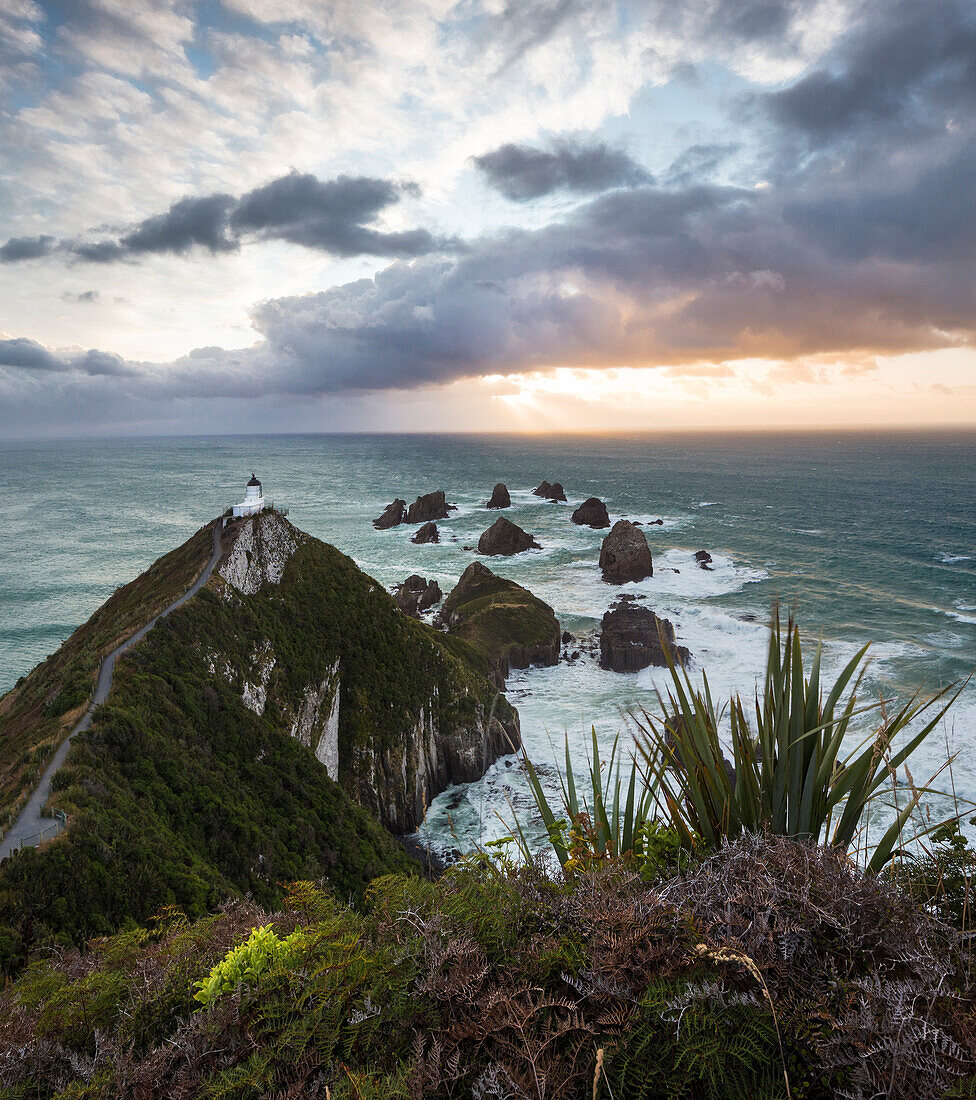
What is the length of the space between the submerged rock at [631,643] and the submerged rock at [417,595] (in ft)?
55.2

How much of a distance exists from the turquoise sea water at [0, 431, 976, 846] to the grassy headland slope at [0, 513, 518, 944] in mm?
3968

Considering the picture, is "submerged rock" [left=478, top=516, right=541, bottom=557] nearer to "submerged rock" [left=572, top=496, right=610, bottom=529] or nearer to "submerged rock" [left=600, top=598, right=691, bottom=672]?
"submerged rock" [left=572, top=496, right=610, bottom=529]

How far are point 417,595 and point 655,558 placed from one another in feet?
105

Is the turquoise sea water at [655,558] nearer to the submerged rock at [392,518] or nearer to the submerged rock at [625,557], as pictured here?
the submerged rock at [625,557]

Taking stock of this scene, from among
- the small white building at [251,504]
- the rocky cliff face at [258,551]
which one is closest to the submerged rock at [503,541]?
the small white building at [251,504]

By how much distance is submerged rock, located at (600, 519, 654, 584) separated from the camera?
60.7 meters

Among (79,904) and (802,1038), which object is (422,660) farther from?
(802,1038)

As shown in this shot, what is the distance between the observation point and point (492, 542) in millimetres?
72750

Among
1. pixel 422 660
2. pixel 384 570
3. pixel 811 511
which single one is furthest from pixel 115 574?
pixel 811 511

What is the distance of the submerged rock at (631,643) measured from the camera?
40688 millimetres

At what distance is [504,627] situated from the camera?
4275 centimetres

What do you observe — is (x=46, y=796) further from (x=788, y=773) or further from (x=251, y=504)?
(x=251, y=504)

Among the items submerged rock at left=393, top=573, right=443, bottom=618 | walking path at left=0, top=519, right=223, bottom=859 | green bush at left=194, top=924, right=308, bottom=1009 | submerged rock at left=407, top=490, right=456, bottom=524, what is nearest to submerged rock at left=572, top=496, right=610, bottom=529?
submerged rock at left=407, top=490, right=456, bottom=524

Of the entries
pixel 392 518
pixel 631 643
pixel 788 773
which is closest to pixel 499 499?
pixel 392 518
